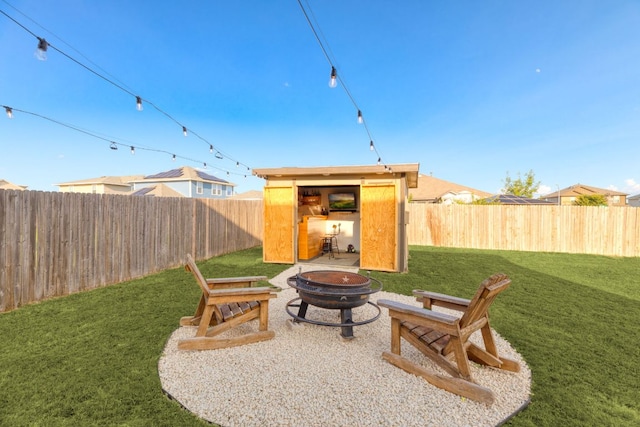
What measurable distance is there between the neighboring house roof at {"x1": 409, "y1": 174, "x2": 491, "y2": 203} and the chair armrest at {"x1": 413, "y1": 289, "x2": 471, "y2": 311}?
23580mm

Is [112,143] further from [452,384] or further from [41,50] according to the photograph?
[452,384]

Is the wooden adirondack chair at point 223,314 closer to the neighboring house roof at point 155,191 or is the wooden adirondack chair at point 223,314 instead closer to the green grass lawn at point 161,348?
the green grass lawn at point 161,348

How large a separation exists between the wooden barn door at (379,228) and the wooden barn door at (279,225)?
2172 mm

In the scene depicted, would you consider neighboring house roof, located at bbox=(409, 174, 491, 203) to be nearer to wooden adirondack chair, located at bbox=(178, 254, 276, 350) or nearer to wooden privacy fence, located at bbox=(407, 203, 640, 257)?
wooden privacy fence, located at bbox=(407, 203, 640, 257)

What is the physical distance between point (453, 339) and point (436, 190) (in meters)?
27.9

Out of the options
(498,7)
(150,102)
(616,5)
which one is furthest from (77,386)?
(616,5)

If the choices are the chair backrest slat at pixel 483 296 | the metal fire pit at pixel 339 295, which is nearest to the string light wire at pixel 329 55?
the metal fire pit at pixel 339 295

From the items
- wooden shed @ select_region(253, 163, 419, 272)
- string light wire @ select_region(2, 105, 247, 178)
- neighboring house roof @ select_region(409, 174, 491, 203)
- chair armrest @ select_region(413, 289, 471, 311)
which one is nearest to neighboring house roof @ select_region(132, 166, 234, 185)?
string light wire @ select_region(2, 105, 247, 178)

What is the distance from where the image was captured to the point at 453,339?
2.52 metres

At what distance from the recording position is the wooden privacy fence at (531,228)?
10727mm

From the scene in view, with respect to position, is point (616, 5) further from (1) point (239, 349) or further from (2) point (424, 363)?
(1) point (239, 349)

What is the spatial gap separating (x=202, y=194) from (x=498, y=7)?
2538 centimetres

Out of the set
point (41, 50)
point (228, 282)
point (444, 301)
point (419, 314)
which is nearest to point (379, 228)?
point (444, 301)

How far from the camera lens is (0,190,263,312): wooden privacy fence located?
4.51 meters
